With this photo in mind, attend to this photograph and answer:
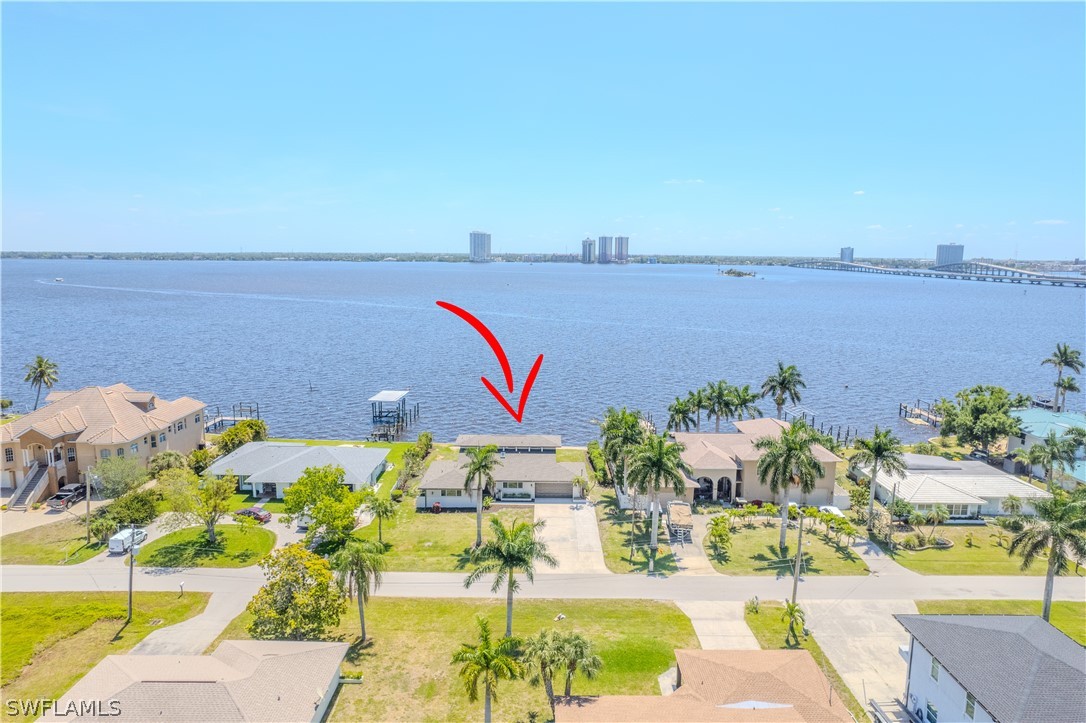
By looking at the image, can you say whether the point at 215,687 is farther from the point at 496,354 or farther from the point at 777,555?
the point at 777,555

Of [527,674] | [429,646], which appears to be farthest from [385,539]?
[527,674]

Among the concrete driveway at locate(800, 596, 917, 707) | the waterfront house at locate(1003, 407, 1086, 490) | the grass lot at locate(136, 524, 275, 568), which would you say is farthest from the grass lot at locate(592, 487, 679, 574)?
the waterfront house at locate(1003, 407, 1086, 490)

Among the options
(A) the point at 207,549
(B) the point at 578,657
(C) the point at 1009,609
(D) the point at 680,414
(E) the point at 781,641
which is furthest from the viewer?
(D) the point at 680,414

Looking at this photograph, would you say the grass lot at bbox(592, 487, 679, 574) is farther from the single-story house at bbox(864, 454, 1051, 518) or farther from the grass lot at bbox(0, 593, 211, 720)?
the grass lot at bbox(0, 593, 211, 720)

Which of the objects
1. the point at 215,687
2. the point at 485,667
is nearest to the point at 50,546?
the point at 215,687

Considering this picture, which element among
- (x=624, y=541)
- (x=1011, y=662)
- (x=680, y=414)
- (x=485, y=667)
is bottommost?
(x=624, y=541)

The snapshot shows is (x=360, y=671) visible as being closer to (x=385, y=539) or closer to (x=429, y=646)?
(x=429, y=646)

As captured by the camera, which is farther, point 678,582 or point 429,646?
point 678,582
